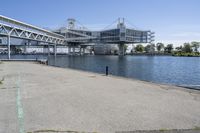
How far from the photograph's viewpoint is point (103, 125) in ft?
20.9

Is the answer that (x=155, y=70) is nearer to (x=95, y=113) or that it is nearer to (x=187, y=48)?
(x=95, y=113)

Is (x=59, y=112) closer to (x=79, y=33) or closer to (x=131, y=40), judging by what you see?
(x=131, y=40)

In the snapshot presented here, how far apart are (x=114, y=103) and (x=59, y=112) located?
2.51m

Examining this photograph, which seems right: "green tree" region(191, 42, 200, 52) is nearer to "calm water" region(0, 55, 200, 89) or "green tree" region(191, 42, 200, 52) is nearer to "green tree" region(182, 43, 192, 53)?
"green tree" region(182, 43, 192, 53)

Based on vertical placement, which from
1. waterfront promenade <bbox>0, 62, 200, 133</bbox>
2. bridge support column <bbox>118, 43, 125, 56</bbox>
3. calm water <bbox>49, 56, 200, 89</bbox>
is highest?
bridge support column <bbox>118, 43, 125, 56</bbox>

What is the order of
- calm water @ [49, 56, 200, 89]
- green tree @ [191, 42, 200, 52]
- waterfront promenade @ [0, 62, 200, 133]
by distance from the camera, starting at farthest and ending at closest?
green tree @ [191, 42, 200, 52]
calm water @ [49, 56, 200, 89]
waterfront promenade @ [0, 62, 200, 133]

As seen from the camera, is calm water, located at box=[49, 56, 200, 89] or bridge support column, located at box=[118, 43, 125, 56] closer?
calm water, located at box=[49, 56, 200, 89]

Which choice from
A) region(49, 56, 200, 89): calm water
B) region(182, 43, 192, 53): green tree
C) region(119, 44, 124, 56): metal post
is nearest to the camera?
region(49, 56, 200, 89): calm water

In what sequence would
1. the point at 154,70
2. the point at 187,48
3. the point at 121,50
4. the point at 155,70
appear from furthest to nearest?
the point at 187,48 → the point at 121,50 → the point at 154,70 → the point at 155,70

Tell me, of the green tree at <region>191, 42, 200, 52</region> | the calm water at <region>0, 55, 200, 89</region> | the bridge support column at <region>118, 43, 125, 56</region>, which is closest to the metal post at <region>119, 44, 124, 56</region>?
the bridge support column at <region>118, 43, 125, 56</region>

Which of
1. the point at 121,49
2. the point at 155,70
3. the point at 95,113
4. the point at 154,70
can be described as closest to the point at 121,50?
the point at 121,49

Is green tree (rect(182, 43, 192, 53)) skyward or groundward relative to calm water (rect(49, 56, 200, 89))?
skyward

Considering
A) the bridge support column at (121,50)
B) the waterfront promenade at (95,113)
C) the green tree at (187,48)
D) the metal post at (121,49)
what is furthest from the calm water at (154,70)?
the green tree at (187,48)

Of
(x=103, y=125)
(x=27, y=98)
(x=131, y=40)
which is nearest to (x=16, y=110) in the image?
(x=27, y=98)
